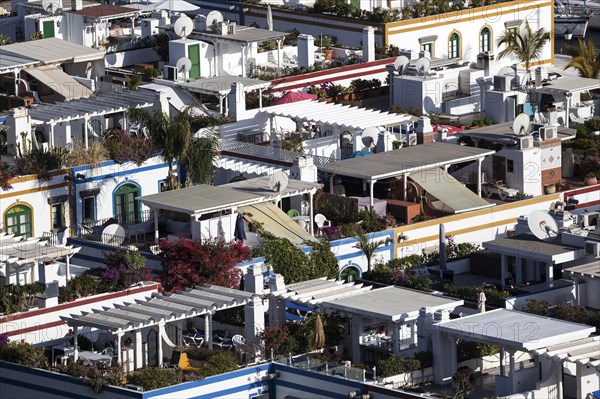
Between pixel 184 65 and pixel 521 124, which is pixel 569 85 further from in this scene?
pixel 184 65

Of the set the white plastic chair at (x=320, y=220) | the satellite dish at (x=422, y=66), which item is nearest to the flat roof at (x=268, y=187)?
the white plastic chair at (x=320, y=220)

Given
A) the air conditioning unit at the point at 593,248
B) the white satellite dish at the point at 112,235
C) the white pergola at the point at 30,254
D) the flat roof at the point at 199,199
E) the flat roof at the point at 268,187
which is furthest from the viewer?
the white satellite dish at the point at 112,235

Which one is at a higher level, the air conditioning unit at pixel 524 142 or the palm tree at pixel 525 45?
the palm tree at pixel 525 45

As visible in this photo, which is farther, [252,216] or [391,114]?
[391,114]

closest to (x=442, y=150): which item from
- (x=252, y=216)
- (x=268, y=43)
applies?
(x=252, y=216)

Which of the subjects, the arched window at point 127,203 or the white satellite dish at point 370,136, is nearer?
the arched window at point 127,203

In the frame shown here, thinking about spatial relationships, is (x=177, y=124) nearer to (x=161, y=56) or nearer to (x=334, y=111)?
(x=334, y=111)

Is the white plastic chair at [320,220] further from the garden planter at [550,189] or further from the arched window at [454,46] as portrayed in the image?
the arched window at [454,46]
